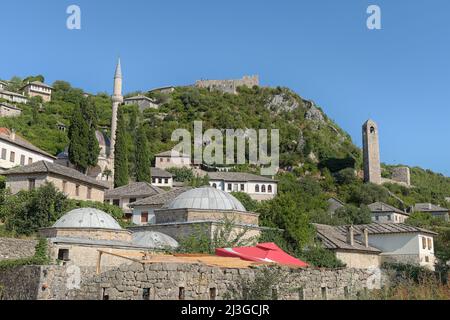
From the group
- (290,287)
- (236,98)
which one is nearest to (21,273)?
(290,287)

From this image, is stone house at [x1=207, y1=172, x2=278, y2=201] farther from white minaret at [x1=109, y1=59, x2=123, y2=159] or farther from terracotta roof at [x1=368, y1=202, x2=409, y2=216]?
white minaret at [x1=109, y1=59, x2=123, y2=159]

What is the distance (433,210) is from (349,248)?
5269 centimetres

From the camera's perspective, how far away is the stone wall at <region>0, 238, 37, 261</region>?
2391 centimetres

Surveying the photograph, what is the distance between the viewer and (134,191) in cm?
5538

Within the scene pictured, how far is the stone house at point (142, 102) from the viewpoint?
125 m

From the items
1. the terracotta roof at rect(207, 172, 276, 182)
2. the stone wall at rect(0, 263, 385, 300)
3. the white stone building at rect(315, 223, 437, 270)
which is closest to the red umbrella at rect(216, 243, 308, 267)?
the stone wall at rect(0, 263, 385, 300)

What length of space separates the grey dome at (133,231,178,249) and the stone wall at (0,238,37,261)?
528cm

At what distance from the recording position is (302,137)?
108375 millimetres

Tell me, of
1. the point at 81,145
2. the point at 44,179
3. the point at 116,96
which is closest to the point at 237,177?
the point at 116,96

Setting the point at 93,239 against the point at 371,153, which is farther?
the point at 371,153

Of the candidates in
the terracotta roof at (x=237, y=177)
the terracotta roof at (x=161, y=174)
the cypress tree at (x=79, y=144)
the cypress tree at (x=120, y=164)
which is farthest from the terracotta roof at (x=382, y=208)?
the cypress tree at (x=79, y=144)

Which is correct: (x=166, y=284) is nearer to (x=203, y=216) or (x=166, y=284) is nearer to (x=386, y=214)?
(x=203, y=216)

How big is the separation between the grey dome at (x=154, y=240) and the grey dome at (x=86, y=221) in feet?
4.29
